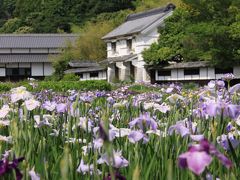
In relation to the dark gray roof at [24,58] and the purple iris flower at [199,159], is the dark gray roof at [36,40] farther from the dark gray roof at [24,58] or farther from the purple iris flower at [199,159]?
the purple iris flower at [199,159]

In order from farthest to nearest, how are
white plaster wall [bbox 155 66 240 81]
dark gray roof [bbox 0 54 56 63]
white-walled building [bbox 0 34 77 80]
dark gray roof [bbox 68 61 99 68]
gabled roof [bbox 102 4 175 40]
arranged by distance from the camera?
white-walled building [bbox 0 34 77 80]
dark gray roof [bbox 0 54 56 63]
dark gray roof [bbox 68 61 99 68]
gabled roof [bbox 102 4 175 40]
white plaster wall [bbox 155 66 240 81]

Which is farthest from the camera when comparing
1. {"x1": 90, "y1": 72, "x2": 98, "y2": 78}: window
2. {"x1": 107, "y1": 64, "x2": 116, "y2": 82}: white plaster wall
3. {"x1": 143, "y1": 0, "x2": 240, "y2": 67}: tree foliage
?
{"x1": 90, "y1": 72, "x2": 98, "y2": 78}: window

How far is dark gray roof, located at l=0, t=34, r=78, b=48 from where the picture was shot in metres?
46.2

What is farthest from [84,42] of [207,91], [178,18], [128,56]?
[207,91]

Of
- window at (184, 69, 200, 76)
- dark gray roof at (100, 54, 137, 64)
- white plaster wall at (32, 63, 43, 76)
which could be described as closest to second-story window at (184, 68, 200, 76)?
window at (184, 69, 200, 76)

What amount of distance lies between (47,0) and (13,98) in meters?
62.5

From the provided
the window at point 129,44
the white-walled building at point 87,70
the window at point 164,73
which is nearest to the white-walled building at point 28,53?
the white-walled building at point 87,70

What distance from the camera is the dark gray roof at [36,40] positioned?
152ft

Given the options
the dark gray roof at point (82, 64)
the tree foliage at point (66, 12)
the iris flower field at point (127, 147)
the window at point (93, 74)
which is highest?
the tree foliage at point (66, 12)

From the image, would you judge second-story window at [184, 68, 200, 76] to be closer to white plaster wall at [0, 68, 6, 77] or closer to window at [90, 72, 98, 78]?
window at [90, 72, 98, 78]

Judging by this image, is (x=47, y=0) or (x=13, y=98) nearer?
(x=13, y=98)

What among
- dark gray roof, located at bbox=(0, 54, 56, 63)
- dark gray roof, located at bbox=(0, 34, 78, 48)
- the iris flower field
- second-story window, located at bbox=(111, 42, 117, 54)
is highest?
dark gray roof, located at bbox=(0, 34, 78, 48)

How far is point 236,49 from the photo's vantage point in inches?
875

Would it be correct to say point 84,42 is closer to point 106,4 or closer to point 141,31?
point 141,31
